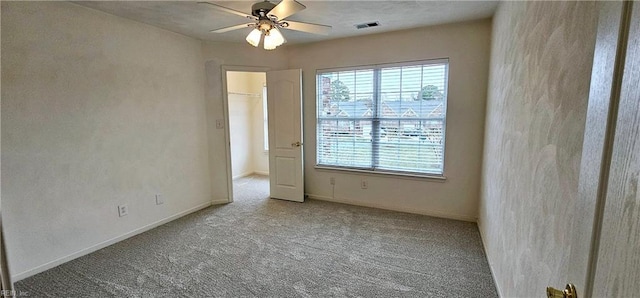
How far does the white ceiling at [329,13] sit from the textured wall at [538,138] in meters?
0.60

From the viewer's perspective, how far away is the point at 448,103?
3.35 m

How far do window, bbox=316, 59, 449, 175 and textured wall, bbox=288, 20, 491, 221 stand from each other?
0.36 feet

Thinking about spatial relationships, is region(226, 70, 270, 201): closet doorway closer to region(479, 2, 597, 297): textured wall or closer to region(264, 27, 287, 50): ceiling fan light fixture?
region(264, 27, 287, 50): ceiling fan light fixture

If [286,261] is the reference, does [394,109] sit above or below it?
above

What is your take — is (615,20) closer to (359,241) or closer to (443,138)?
(359,241)

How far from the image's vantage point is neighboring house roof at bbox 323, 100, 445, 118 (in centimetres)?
345

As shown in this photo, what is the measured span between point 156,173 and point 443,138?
138 inches

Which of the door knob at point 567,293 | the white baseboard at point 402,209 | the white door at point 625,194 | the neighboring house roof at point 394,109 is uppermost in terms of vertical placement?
the neighboring house roof at point 394,109

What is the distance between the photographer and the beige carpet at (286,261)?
7.07ft

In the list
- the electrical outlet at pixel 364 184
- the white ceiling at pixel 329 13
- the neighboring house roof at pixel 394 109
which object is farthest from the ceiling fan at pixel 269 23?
the electrical outlet at pixel 364 184

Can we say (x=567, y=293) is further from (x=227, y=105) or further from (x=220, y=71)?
(x=220, y=71)

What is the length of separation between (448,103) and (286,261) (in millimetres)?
2549

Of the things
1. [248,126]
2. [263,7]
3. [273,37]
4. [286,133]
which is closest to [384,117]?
[286,133]

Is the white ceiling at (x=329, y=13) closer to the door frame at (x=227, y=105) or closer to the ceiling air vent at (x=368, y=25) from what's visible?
the ceiling air vent at (x=368, y=25)
